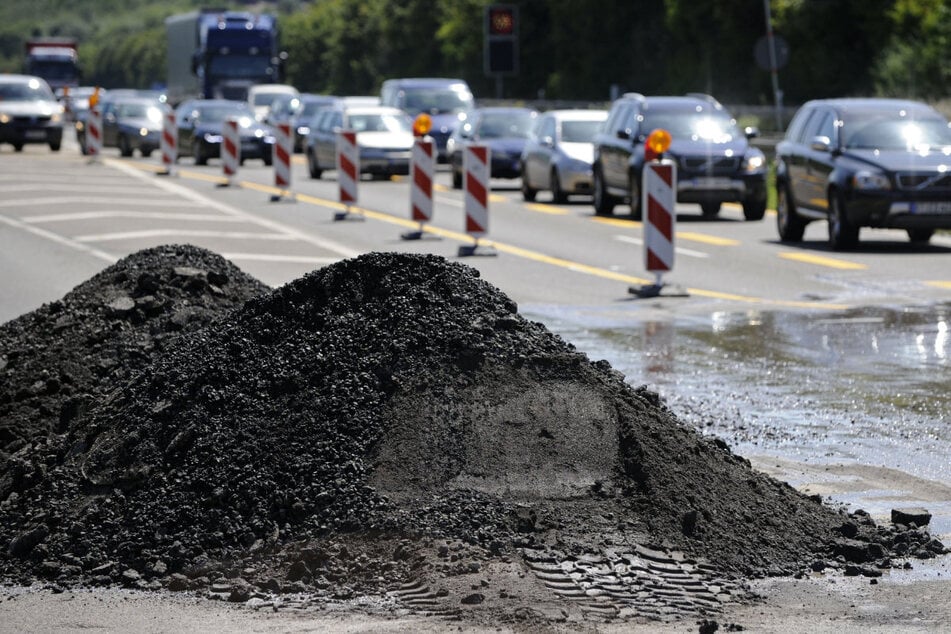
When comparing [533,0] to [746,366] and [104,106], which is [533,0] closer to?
[104,106]

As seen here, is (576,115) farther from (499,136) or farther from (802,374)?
(802,374)

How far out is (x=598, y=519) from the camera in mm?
7008

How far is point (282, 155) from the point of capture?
30.5 meters

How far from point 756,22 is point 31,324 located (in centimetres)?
5323

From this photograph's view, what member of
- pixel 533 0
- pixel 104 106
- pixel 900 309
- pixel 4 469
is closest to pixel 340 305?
pixel 4 469

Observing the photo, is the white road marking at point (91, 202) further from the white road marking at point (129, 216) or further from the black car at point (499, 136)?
the black car at point (499, 136)

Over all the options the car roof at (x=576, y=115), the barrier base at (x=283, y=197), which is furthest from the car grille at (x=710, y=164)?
the barrier base at (x=283, y=197)

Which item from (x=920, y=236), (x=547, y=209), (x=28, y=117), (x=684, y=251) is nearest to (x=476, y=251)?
(x=684, y=251)

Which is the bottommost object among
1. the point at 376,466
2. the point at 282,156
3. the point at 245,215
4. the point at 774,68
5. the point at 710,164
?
the point at 245,215

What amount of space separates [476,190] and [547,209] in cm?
881

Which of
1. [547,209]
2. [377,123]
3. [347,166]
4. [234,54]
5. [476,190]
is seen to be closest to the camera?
[476,190]

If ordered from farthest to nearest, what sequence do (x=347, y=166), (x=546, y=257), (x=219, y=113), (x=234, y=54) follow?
(x=234, y=54) → (x=219, y=113) → (x=347, y=166) → (x=546, y=257)

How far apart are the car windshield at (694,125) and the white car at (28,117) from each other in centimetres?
2618

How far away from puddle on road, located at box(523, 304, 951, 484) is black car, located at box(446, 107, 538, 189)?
65.1 ft
